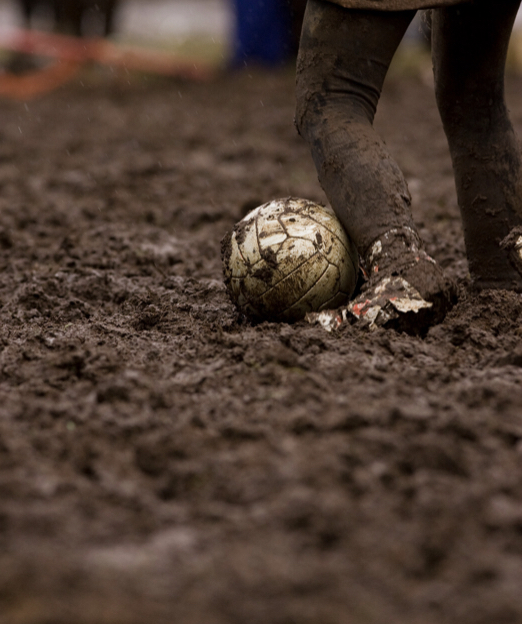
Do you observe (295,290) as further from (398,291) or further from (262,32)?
(262,32)

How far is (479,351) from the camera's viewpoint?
121 inches

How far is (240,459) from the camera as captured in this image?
2.21m

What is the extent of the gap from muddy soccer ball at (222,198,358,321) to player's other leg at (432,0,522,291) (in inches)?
24.9

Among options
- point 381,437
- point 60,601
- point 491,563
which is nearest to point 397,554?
point 491,563

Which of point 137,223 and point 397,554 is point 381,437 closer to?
point 397,554

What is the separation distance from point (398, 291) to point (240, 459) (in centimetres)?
124

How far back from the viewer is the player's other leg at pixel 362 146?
10.4ft

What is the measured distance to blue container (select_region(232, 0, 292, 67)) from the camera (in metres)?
13.4

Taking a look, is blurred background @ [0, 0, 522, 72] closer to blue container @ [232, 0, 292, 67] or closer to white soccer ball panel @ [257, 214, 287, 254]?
blue container @ [232, 0, 292, 67]

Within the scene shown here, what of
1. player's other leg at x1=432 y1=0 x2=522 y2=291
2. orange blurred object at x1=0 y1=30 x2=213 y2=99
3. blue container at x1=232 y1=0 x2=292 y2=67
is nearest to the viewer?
player's other leg at x1=432 y1=0 x2=522 y2=291

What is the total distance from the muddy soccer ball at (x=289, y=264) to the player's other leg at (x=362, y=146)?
0.42 feet

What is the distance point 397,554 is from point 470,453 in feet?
1.60

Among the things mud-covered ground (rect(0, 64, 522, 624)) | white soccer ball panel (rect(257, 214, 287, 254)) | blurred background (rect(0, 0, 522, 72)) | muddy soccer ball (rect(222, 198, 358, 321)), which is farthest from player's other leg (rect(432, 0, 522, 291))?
blurred background (rect(0, 0, 522, 72))

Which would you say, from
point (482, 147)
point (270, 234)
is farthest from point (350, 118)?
point (482, 147)
